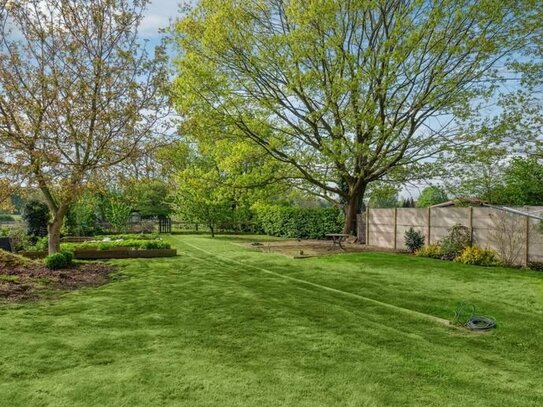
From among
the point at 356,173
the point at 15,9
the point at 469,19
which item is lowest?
the point at 356,173

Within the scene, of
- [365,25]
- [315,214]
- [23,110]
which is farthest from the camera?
[315,214]

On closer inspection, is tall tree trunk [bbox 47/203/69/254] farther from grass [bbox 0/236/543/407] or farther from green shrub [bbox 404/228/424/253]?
green shrub [bbox 404/228/424/253]

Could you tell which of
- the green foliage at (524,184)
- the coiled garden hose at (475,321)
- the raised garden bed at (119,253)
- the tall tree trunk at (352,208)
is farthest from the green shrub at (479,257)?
the raised garden bed at (119,253)

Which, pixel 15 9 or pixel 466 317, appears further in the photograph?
pixel 15 9

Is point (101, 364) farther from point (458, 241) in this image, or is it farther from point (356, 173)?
point (356, 173)

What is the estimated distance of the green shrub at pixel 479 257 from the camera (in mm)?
12594

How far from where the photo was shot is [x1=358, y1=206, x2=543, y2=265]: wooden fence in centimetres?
1190

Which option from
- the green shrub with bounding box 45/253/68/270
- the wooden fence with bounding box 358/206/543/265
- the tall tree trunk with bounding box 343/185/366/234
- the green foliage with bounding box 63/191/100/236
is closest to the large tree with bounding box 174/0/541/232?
the tall tree trunk with bounding box 343/185/366/234

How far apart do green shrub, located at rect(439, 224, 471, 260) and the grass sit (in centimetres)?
472

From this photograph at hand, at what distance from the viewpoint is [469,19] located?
1609 cm

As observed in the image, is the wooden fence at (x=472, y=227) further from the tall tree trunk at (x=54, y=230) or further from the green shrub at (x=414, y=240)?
the tall tree trunk at (x=54, y=230)

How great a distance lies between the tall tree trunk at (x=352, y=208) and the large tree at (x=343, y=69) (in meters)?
0.55

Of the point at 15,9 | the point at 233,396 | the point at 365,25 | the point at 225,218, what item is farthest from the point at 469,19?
the point at 225,218

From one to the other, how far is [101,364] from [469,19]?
17711mm
